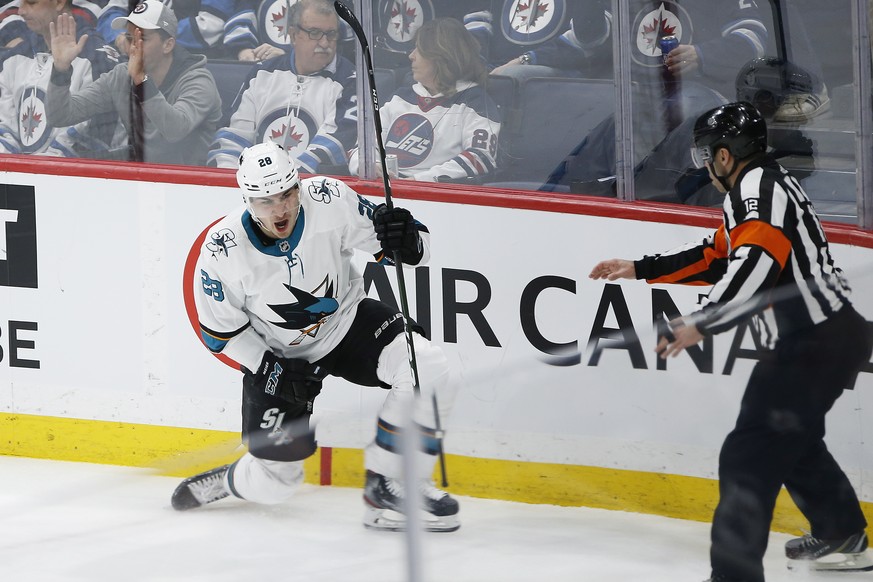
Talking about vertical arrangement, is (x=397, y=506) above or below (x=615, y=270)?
below

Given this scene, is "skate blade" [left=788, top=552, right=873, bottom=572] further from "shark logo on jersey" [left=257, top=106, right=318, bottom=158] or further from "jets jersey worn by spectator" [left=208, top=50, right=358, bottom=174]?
"shark logo on jersey" [left=257, top=106, right=318, bottom=158]

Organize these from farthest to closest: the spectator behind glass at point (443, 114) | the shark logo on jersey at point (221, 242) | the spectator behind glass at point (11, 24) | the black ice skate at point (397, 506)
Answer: the spectator behind glass at point (11, 24)
the spectator behind glass at point (443, 114)
the shark logo on jersey at point (221, 242)
the black ice skate at point (397, 506)

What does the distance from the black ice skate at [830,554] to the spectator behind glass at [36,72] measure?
8.98 feet

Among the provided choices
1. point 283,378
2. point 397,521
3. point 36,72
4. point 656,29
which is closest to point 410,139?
point 656,29

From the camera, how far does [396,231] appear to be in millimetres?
2898

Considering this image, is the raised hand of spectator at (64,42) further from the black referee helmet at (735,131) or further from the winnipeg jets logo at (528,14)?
the black referee helmet at (735,131)

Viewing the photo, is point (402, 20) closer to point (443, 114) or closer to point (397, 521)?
point (443, 114)

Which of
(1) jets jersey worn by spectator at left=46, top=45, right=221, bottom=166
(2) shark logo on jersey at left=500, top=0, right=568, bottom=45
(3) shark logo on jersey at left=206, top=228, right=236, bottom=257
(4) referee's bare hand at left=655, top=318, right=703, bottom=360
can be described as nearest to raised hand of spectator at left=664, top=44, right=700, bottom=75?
(2) shark logo on jersey at left=500, top=0, right=568, bottom=45

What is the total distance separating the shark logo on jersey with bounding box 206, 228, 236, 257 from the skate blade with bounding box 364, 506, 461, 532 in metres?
1.36

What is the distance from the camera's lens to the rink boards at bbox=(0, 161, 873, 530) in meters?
1.91

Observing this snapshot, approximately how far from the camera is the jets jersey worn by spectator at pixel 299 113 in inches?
141

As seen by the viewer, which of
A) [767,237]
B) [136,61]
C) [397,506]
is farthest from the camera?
[136,61]

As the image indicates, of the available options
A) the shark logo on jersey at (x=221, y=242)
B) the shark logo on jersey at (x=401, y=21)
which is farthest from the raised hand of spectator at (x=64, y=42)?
the shark logo on jersey at (x=221, y=242)

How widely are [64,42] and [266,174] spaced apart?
1370 mm
